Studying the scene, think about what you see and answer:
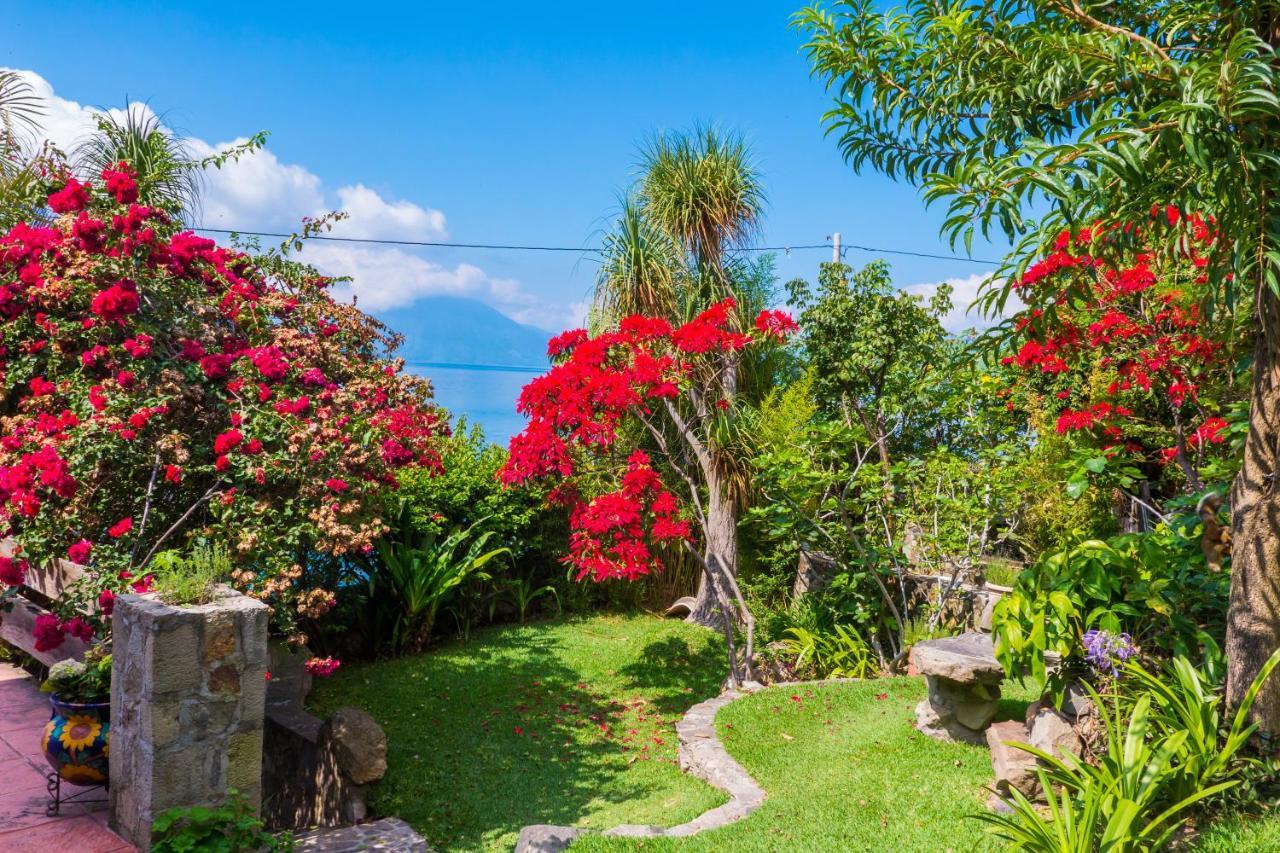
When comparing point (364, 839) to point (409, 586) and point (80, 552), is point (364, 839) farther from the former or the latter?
point (409, 586)

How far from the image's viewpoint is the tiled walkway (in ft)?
11.4

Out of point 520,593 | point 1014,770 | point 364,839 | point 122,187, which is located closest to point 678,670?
point 520,593

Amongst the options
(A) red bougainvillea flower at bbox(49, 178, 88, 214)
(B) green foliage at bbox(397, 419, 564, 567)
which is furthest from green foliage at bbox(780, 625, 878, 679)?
(A) red bougainvillea flower at bbox(49, 178, 88, 214)

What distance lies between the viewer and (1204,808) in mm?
3100

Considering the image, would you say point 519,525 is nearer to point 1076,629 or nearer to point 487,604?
point 487,604

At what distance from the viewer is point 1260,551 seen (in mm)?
3168

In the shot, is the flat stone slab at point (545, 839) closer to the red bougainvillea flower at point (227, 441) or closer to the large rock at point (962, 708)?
the large rock at point (962, 708)

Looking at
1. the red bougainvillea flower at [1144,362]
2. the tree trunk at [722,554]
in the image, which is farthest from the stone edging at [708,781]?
the red bougainvillea flower at [1144,362]

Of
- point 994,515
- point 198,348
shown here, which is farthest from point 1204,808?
point 198,348

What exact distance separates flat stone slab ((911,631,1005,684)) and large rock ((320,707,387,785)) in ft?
10.2

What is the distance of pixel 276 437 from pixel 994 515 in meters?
5.10

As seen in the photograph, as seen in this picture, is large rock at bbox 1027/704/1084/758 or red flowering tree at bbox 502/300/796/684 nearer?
large rock at bbox 1027/704/1084/758

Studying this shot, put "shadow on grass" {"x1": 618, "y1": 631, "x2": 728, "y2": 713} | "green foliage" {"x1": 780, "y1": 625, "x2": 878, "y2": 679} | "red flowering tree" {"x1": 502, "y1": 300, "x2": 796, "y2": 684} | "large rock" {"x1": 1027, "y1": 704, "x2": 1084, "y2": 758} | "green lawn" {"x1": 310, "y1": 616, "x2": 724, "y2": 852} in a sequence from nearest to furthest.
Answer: "large rock" {"x1": 1027, "y1": 704, "x2": 1084, "y2": 758}
"green lawn" {"x1": 310, "y1": 616, "x2": 724, "y2": 852}
"red flowering tree" {"x1": 502, "y1": 300, "x2": 796, "y2": 684}
"green foliage" {"x1": 780, "y1": 625, "x2": 878, "y2": 679}
"shadow on grass" {"x1": 618, "y1": 631, "x2": 728, "y2": 713}

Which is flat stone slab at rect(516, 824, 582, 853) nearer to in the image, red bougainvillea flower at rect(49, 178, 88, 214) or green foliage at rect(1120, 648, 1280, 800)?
green foliage at rect(1120, 648, 1280, 800)
